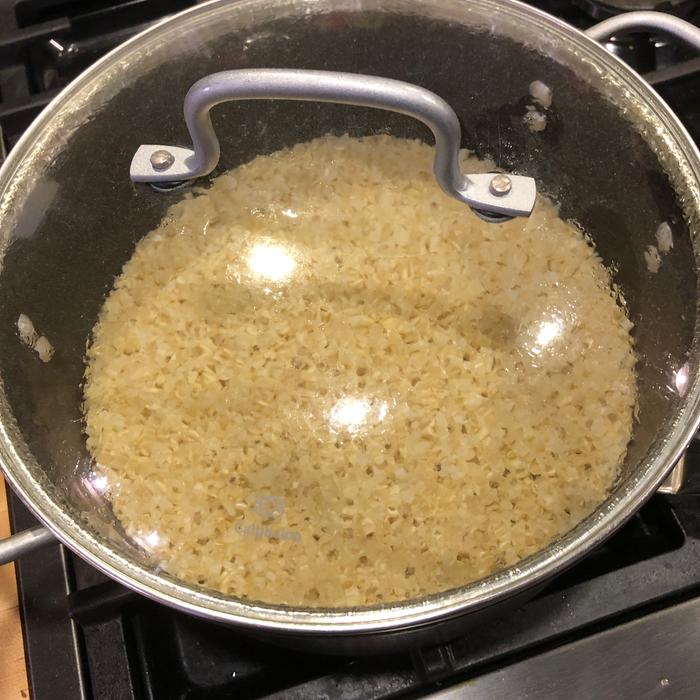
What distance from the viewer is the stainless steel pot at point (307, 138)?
0.66m

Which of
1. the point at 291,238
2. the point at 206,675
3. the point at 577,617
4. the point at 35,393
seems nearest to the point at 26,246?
the point at 35,393

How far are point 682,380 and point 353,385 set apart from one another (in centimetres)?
30

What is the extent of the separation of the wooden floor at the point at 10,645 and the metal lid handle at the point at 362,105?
1.61ft

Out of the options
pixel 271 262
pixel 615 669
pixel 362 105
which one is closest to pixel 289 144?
pixel 271 262

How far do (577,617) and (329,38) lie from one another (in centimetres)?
69

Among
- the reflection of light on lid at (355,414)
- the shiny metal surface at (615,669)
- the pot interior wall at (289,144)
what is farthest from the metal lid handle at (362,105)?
the shiny metal surface at (615,669)

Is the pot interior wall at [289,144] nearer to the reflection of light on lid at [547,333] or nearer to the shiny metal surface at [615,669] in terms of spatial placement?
the reflection of light on lid at [547,333]

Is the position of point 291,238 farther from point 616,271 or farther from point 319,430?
point 616,271

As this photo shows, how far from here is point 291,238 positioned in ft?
2.48

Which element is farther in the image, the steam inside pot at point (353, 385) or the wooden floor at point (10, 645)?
the wooden floor at point (10, 645)

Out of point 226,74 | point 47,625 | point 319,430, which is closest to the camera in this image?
point 226,74

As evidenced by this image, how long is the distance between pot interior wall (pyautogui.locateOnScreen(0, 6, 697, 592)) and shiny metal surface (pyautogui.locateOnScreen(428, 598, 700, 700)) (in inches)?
10.7

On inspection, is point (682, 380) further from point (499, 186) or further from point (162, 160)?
point (162, 160)

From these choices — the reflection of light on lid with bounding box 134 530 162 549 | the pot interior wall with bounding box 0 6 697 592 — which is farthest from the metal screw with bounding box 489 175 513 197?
the reflection of light on lid with bounding box 134 530 162 549
